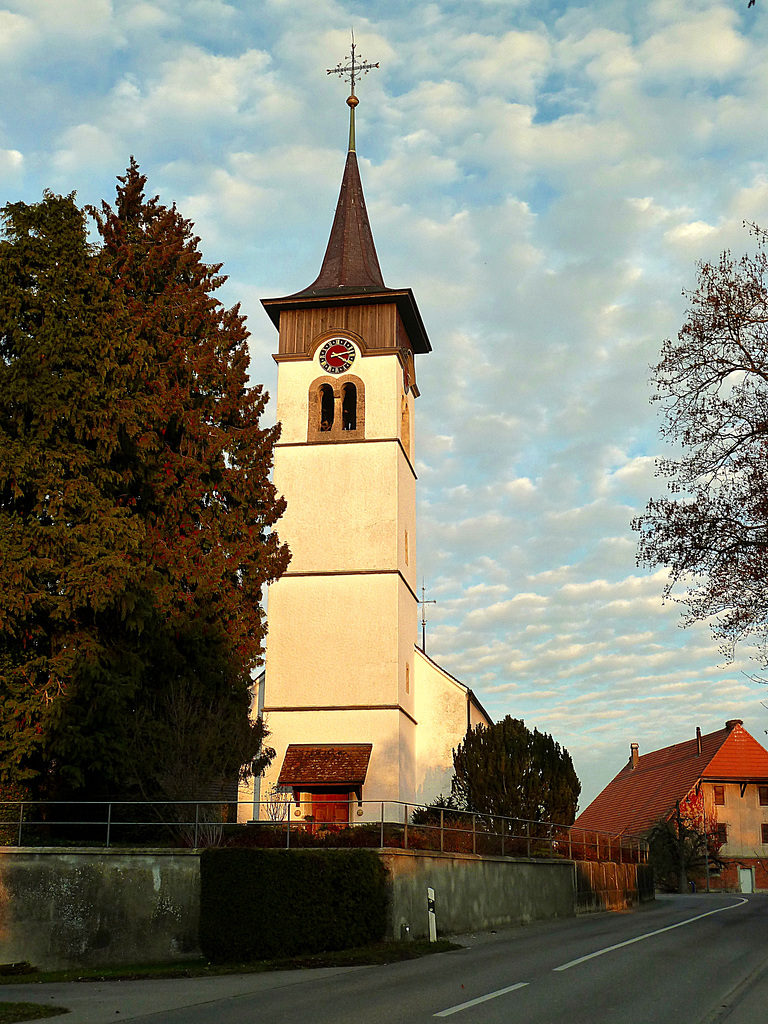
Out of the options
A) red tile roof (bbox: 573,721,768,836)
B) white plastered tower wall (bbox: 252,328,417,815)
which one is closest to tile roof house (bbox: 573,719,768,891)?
red tile roof (bbox: 573,721,768,836)

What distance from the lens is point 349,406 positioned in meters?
36.5

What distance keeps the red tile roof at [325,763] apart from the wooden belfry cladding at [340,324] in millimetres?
13355

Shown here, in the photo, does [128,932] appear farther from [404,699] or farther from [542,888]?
[404,699]

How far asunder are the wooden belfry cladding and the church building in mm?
49

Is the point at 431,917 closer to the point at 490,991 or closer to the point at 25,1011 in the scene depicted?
the point at 490,991

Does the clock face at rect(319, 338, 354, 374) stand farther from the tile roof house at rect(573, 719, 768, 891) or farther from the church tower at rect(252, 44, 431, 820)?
the tile roof house at rect(573, 719, 768, 891)

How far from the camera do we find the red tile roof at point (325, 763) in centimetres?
3091

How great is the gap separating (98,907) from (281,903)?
109 inches

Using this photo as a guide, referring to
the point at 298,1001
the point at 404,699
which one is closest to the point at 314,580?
the point at 404,699

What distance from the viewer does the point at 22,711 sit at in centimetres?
1825

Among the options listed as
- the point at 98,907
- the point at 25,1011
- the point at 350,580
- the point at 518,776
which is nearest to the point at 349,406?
the point at 350,580

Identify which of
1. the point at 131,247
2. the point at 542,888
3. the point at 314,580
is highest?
the point at 131,247

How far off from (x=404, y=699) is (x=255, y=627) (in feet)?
37.2

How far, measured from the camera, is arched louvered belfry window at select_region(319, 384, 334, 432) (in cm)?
3591
